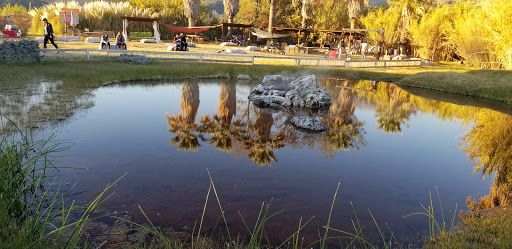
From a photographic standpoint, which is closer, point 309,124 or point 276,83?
point 309,124

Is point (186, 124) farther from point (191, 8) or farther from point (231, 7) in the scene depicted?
point (231, 7)

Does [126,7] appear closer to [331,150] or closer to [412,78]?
[412,78]

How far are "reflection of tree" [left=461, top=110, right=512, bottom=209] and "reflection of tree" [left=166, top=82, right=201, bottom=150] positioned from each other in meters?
5.14

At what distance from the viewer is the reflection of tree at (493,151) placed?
5.99 m

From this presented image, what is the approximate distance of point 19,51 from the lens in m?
16.5

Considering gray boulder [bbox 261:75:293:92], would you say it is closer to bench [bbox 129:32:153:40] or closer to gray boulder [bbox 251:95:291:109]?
gray boulder [bbox 251:95:291:109]

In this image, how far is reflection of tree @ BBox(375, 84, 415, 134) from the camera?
10.5 meters

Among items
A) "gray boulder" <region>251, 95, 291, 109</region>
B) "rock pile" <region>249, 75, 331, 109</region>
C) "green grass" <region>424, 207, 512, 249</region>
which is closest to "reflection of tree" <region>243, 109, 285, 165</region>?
"gray boulder" <region>251, 95, 291, 109</region>

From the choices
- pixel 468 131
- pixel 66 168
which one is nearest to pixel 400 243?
pixel 66 168

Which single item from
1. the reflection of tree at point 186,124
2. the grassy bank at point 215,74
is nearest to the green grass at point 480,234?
the reflection of tree at point 186,124

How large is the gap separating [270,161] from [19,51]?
14.3m

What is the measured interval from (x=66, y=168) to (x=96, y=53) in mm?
17467

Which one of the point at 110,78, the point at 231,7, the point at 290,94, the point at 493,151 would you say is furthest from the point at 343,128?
the point at 231,7

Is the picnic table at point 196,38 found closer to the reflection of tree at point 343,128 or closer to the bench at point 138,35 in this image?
the bench at point 138,35
